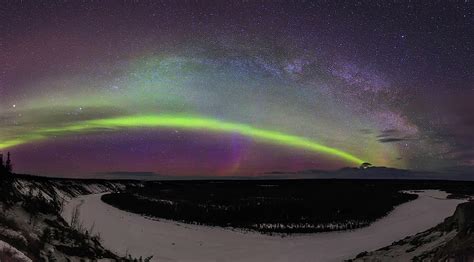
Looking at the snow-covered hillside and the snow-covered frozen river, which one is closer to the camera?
the snow-covered hillside

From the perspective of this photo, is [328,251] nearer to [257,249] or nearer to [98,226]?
[257,249]

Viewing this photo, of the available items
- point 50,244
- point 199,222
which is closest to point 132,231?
point 199,222

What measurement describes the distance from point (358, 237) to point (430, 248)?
12363 millimetres

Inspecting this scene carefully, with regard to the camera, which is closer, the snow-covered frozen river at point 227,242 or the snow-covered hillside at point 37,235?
the snow-covered hillside at point 37,235

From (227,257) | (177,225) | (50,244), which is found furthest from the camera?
(177,225)

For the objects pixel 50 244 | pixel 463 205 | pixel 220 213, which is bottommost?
pixel 220 213

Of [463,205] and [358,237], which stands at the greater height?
[463,205]

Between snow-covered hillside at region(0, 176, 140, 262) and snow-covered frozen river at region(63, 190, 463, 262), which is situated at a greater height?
snow-covered hillside at region(0, 176, 140, 262)

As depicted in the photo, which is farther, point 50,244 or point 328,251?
point 328,251

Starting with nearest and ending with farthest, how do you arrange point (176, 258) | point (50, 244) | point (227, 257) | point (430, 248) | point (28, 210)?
1. point (50, 244)
2. point (28, 210)
3. point (430, 248)
4. point (176, 258)
5. point (227, 257)

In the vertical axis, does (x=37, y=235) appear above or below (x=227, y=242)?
above

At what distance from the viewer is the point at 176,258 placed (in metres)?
17.1

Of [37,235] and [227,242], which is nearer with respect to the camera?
[37,235]

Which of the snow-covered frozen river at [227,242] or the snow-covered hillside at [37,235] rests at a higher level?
the snow-covered hillside at [37,235]
